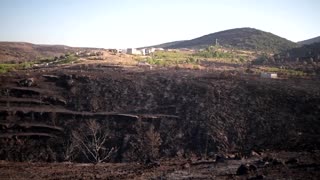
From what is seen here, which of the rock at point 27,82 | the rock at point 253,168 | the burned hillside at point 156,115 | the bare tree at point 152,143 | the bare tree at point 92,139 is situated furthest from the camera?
the rock at point 27,82

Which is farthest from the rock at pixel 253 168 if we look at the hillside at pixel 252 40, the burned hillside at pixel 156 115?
the hillside at pixel 252 40

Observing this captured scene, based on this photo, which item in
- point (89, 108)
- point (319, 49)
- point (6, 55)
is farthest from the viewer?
point (6, 55)

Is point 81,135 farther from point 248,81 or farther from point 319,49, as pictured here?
point 319,49

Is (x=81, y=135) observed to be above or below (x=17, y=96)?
below

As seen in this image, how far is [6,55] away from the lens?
103 m

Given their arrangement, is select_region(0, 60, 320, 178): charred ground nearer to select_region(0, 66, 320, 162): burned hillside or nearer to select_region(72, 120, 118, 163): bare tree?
select_region(0, 66, 320, 162): burned hillside

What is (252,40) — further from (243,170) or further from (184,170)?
(243,170)

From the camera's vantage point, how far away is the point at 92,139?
30.5 meters

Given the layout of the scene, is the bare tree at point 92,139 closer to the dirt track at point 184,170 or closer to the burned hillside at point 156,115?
the burned hillside at point 156,115

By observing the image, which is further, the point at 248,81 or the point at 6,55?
A: the point at 6,55

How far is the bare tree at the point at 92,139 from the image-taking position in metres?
28.7

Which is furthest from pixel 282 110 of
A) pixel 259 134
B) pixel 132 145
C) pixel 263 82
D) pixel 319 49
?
pixel 319 49

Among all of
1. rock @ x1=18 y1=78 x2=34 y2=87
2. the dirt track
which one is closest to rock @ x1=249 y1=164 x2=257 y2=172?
the dirt track

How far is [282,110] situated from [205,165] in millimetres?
15079
